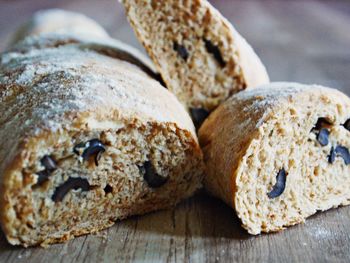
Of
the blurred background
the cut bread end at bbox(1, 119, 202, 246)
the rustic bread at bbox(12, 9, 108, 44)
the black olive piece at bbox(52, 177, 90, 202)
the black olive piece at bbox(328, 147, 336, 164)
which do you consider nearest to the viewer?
the cut bread end at bbox(1, 119, 202, 246)

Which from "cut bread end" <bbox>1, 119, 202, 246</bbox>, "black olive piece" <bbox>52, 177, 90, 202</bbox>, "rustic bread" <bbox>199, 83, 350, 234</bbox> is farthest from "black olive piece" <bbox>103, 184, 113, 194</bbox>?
"rustic bread" <bbox>199, 83, 350, 234</bbox>

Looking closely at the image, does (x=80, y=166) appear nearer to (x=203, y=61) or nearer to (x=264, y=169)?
(x=264, y=169)

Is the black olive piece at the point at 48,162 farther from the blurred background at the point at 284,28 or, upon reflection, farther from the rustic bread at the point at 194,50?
the blurred background at the point at 284,28

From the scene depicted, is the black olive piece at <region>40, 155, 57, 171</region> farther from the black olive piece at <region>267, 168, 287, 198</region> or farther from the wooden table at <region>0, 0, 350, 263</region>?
the black olive piece at <region>267, 168, 287, 198</region>

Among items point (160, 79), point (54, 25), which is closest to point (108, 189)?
point (160, 79)

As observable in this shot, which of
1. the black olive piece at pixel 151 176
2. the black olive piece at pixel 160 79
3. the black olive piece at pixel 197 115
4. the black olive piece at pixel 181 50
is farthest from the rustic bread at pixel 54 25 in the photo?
the black olive piece at pixel 151 176

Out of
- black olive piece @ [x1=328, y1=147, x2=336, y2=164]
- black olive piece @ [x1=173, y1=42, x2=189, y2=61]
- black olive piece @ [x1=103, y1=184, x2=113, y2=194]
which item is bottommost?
black olive piece @ [x1=103, y1=184, x2=113, y2=194]
